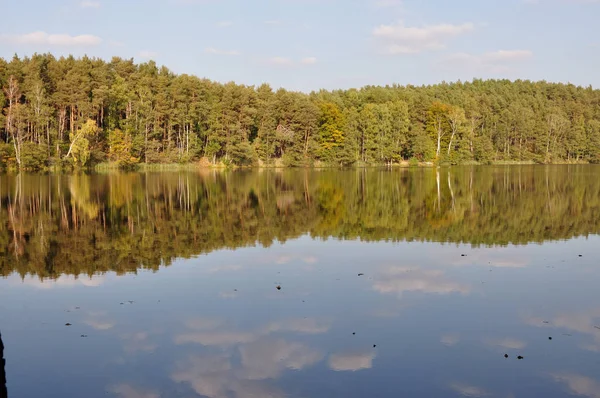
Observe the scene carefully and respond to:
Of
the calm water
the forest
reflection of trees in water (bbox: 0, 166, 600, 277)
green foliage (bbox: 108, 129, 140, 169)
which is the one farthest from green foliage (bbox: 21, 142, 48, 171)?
the calm water

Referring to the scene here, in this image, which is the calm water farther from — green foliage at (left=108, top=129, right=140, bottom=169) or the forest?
green foliage at (left=108, top=129, right=140, bottom=169)

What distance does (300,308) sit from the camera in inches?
444

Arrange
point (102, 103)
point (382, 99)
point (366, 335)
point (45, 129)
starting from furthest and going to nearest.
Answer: point (382, 99) → point (102, 103) → point (45, 129) → point (366, 335)

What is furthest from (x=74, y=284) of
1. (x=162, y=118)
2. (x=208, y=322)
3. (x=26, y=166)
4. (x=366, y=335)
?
(x=162, y=118)

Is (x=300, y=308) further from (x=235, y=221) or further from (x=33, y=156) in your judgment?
(x=33, y=156)

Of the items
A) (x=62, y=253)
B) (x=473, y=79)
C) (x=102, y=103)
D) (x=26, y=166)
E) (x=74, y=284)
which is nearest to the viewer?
(x=74, y=284)

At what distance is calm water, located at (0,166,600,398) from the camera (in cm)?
789

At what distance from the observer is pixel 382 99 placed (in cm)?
11988

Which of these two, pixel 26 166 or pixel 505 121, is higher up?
pixel 505 121

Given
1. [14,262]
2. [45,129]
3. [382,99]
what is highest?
[382,99]

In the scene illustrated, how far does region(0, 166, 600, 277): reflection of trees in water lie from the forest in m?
42.9

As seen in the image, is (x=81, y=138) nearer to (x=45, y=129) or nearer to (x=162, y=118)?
(x=45, y=129)

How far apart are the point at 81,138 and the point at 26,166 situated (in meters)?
7.65

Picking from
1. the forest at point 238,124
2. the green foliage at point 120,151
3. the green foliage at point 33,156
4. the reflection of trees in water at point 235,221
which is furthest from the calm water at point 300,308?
the green foliage at point 120,151
